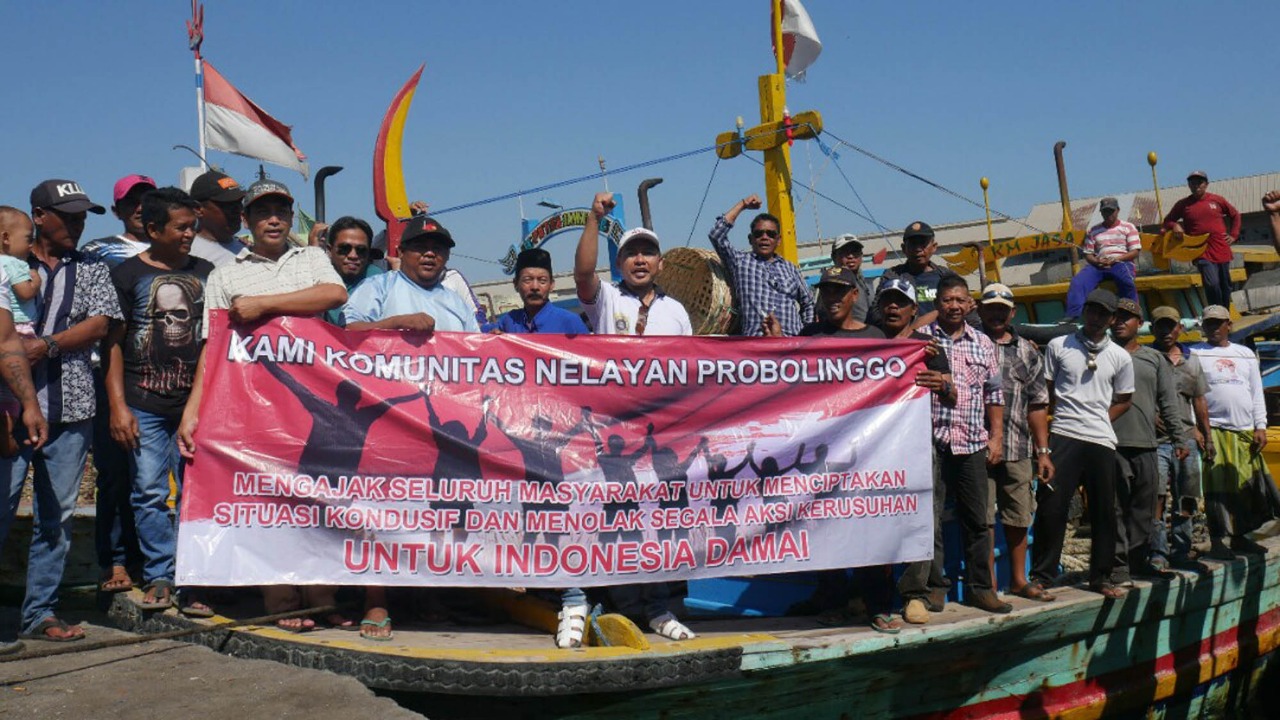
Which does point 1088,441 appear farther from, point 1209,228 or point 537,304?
point 1209,228

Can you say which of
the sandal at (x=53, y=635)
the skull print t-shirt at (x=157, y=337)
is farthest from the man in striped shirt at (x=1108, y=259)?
the sandal at (x=53, y=635)

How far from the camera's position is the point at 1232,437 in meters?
9.31

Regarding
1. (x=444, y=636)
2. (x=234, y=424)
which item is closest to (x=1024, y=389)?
(x=444, y=636)

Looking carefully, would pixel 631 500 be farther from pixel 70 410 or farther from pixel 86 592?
pixel 86 592

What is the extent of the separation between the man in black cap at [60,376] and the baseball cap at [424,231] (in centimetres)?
139

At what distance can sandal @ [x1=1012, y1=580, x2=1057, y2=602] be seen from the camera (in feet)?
22.1

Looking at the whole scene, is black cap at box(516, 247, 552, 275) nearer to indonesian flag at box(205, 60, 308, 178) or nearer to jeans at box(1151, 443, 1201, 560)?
jeans at box(1151, 443, 1201, 560)

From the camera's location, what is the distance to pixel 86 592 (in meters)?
6.85

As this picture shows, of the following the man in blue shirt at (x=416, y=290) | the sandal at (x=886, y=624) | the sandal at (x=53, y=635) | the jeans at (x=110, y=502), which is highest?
the man in blue shirt at (x=416, y=290)

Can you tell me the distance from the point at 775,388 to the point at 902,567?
4.36 feet

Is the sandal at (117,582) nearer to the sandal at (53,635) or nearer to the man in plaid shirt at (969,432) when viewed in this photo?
the sandal at (53,635)

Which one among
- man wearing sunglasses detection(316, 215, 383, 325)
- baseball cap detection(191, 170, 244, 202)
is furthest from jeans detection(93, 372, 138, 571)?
man wearing sunglasses detection(316, 215, 383, 325)

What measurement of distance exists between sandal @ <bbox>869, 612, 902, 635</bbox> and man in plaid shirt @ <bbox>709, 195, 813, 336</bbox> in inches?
92.5

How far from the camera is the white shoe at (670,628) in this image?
556 centimetres
